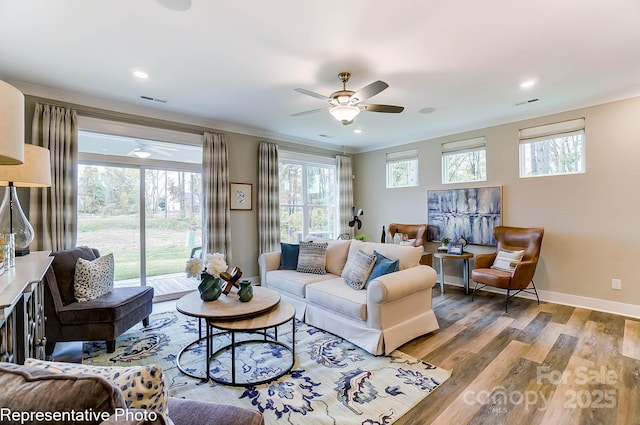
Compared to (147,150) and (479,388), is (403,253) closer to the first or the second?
(479,388)

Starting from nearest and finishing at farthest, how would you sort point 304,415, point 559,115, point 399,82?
point 304,415
point 399,82
point 559,115

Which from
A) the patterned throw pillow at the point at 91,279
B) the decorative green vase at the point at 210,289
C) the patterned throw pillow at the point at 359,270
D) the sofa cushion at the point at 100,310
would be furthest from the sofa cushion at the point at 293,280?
the patterned throw pillow at the point at 91,279

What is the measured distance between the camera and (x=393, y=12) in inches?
84.3

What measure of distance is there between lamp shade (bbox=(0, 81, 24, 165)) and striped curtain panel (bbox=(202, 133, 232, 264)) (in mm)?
3622

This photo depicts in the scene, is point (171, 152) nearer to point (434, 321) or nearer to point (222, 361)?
point (222, 361)

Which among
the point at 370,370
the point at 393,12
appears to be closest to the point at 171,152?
the point at 393,12

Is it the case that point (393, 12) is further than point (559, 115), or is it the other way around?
point (559, 115)

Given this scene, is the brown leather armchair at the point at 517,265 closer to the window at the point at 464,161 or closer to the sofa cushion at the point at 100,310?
the window at the point at 464,161

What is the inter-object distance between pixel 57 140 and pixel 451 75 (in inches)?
176

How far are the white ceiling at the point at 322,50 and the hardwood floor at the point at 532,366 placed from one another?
270cm

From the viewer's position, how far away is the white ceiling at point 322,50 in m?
2.13

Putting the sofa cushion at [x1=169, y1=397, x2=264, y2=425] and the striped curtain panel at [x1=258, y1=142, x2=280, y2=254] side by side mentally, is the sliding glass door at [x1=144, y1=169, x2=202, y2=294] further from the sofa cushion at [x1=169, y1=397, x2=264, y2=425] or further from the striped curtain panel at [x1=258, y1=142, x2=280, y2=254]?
the sofa cushion at [x1=169, y1=397, x2=264, y2=425]

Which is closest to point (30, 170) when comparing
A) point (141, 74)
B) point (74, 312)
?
point (74, 312)

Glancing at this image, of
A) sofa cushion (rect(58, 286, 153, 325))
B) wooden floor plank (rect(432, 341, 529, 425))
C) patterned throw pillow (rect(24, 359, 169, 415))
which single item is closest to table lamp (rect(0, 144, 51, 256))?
sofa cushion (rect(58, 286, 153, 325))
